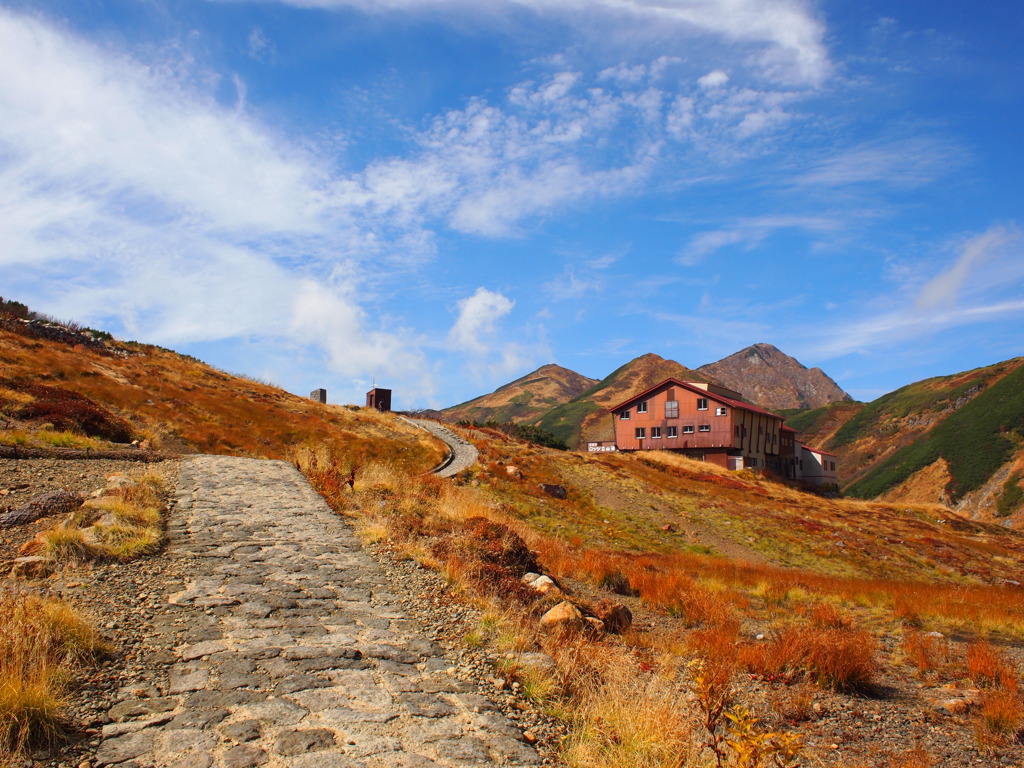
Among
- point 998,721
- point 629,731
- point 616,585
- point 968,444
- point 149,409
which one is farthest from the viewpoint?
point 968,444

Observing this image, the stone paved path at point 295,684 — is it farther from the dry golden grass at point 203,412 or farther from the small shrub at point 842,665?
the dry golden grass at point 203,412

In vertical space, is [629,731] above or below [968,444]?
below

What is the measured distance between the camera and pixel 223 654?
538 cm

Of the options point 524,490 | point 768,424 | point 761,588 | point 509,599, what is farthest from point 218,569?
point 768,424

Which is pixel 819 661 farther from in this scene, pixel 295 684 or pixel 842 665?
pixel 295 684

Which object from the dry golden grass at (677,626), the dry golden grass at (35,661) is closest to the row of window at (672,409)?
the dry golden grass at (677,626)

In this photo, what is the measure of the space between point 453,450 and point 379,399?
20.7 meters

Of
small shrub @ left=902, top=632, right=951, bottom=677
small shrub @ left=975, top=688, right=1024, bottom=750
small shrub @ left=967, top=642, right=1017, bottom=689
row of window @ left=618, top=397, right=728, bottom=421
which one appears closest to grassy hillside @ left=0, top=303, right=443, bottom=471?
small shrub @ left=975, top=688, right=1024, bottom=750

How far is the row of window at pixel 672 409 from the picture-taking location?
187ft

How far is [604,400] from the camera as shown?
549ft

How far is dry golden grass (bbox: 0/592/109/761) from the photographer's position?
12.0 feet

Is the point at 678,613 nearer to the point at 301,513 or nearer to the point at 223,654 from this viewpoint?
the point at 301,513

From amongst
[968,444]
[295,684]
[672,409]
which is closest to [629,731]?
[295,684]

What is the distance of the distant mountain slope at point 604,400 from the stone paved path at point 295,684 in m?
112
